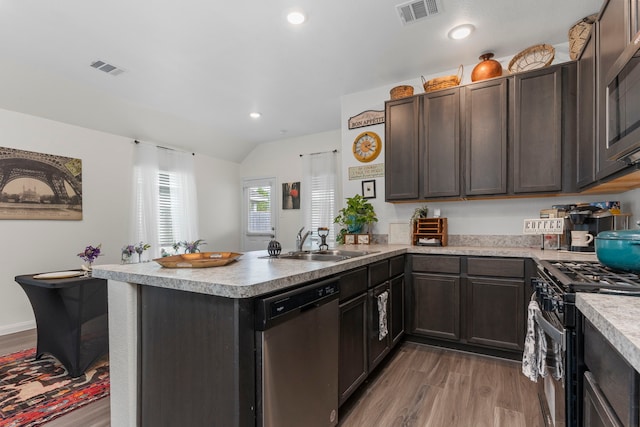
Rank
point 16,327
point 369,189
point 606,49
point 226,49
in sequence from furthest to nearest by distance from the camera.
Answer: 1. point 369,189
2. point 16,327
3. point 226,49
4. point 606,49

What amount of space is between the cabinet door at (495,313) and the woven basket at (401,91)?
6.44 feet

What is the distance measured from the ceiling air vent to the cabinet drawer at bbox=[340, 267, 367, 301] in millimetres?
1928

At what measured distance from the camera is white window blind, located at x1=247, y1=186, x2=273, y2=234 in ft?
→ 19.7

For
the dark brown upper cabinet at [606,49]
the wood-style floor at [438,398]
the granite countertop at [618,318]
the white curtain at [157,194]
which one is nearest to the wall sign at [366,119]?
the dark brown upper cabinet at [606,49]

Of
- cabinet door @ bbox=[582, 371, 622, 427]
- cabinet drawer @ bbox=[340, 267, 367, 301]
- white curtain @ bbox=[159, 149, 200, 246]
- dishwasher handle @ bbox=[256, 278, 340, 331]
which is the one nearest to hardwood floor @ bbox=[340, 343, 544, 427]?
cabinet drawer @ bbox=[340, 267, 367, 301]

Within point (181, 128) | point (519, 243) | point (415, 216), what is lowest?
point (519, 243)

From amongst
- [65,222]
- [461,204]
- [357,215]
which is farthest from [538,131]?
[65,222]

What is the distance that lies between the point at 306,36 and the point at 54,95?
2.95m

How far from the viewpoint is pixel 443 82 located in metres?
3.04

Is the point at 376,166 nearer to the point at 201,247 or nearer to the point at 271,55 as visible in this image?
the point at 271,55

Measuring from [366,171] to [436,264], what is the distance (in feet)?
4.67

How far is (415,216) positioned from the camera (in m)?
3.27

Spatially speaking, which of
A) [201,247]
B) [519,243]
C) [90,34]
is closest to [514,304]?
[519,243]

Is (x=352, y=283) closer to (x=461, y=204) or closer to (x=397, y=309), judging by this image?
(x=397, y=309)
